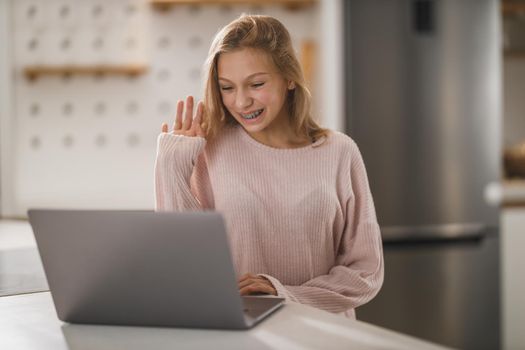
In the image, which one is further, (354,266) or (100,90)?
(100,90)

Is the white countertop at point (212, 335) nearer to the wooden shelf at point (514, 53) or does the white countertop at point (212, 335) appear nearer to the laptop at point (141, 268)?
the laptop at point (141, 268)

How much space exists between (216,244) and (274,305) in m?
0.20

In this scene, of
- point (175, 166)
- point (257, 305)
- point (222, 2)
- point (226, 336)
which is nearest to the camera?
point (226, 336)

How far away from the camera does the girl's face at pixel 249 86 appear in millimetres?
1524

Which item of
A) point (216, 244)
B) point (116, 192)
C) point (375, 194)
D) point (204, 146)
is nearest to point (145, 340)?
point (216, 244)

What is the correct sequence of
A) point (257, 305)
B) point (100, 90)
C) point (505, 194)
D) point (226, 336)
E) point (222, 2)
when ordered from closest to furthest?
point (226, 336)
point (257, 305)
point (505, 194)
point (222, 2)
point (100, 90)

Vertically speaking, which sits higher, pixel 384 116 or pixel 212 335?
pixel 384 116

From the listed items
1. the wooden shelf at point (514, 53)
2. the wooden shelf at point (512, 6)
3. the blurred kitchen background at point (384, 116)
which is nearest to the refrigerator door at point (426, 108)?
the blurred kitchen background at point (384, 116)

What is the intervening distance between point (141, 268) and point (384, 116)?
7.51 feet

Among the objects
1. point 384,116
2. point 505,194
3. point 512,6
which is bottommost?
point 505,194

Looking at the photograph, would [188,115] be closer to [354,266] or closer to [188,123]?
[188,123]

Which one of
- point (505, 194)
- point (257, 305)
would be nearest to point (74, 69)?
point (505, 194)

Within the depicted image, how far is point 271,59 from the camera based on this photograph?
1.55 metres

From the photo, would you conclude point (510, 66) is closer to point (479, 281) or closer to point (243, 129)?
Answer: point (479, 281)
